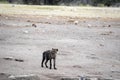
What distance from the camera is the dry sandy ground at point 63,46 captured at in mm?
15078

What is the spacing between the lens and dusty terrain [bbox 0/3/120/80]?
49.5ft

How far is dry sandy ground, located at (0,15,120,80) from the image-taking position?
15078mm

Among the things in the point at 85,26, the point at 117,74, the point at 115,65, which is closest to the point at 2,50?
the point at 115,65

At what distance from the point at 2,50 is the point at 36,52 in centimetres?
120

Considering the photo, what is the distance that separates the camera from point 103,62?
1759cm

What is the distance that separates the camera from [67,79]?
1309cm

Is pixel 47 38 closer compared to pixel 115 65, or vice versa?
pixel 115 65

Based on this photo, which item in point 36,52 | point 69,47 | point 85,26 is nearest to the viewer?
point 36,52

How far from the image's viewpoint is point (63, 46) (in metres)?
21.3

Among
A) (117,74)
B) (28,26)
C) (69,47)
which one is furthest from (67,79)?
(28,26)

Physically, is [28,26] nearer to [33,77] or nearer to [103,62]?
[103,62]

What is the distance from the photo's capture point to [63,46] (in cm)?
2133

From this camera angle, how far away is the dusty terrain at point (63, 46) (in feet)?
49.5

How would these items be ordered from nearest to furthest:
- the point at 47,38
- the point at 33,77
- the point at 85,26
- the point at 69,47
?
1. the point at 33,77
2. the point at 69,47
3. the point at 47,38
4. the point at 85,26
